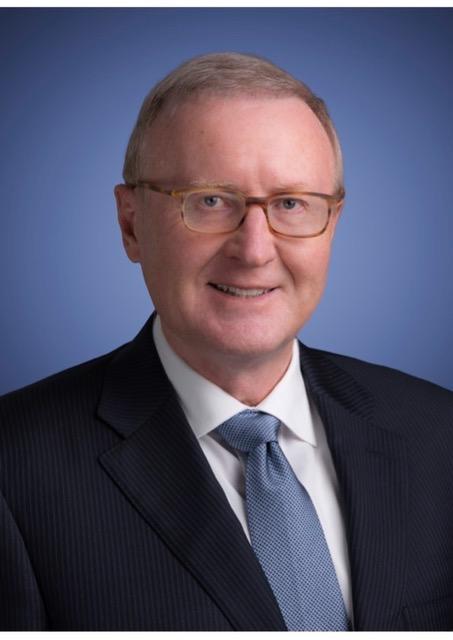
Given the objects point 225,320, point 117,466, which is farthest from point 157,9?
point 117,466

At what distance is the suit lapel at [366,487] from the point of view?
8.39ft

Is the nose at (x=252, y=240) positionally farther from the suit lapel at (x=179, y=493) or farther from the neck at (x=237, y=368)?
the suit lapel at (x=179, y=493)

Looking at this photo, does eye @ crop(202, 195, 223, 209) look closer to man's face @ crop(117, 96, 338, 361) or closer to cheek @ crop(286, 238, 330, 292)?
man's face @ crop(117, 96, 338, 361)

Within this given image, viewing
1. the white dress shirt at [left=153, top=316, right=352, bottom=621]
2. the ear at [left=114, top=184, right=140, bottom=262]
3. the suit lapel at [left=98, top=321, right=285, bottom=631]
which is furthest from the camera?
the ear at [left=114, top=184, right=140, bottom=262]

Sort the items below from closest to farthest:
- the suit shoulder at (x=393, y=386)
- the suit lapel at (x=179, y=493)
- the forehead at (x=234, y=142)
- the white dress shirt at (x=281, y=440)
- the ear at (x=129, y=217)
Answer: the suit lapel at (x=179, y=493), the forehead at (x=234, y=142), the white dress shirt at (x=281, y=440), the ear at (x=129, y=217), the suit shoulder at (x=393, y=386)

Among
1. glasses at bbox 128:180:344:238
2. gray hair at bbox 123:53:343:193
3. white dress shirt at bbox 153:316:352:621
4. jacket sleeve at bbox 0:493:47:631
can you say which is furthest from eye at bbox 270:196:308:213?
jacket sleeve at bbox 0:493:47:631

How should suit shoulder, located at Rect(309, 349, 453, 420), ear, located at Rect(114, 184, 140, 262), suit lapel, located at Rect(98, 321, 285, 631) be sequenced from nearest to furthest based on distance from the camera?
1. suit lapel, located at Rect(98, 321, 285, 631)
2. ear, located at Rect(114, 184, 140, 262)
3. suit shoulder, located at Rect(309, 349, 453, 420)

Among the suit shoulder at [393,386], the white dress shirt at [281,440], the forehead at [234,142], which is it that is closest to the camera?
the forehead at [234,142]

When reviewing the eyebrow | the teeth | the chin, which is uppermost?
the eyebrow

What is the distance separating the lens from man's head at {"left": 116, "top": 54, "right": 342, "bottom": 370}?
250cm

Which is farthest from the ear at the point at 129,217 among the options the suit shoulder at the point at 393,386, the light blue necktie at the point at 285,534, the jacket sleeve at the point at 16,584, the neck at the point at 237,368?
the jacket sleeve at the point at 16,584

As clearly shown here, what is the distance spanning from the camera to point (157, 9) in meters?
4.48

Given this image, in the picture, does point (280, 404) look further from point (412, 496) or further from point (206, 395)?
point (412, 496)

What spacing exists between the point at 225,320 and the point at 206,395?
0.23m
